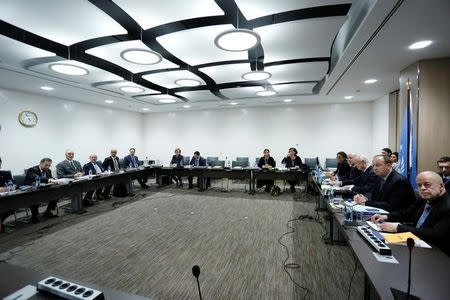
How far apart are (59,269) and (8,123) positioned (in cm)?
504

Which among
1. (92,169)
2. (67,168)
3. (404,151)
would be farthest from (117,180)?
(404,151)

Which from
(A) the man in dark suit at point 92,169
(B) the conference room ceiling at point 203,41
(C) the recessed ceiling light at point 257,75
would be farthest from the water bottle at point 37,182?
(C) the recessed ceiling light at point 257,75

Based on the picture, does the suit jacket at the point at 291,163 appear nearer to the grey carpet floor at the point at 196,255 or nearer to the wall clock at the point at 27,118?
the grey carpet floor at the point at 196,255

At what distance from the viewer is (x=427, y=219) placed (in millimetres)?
1819

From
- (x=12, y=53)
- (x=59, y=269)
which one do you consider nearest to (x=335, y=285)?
(x=59, y=269)

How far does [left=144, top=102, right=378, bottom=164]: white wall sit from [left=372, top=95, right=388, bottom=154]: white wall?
0.28 meters

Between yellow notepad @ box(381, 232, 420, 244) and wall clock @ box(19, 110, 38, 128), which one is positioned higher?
wall clock @ box(19, 110, 38, 128)

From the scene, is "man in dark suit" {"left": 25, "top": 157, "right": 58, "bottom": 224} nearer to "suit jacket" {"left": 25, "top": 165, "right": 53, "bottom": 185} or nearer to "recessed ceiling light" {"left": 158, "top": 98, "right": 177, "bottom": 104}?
"suit jacket" {"left": 25, "top": 165, "right": 53, "bottom": 185}

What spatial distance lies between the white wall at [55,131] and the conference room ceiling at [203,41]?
0.73 m

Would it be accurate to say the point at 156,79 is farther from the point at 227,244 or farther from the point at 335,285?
the point at 335,285

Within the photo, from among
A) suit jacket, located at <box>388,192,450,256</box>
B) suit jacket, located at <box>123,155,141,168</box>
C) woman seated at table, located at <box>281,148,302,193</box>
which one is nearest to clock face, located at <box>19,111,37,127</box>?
suit jacket, located at <box>123,155,141,168</box>

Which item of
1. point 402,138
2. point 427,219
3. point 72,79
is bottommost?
point 427,219

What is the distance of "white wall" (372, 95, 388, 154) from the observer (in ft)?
20.7

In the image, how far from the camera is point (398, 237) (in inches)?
66.5
